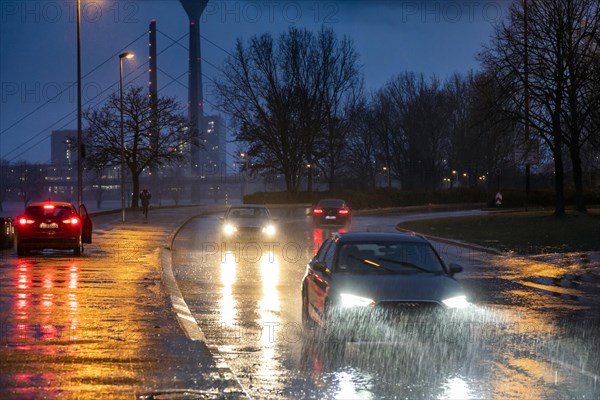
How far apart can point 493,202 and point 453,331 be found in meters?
59.3

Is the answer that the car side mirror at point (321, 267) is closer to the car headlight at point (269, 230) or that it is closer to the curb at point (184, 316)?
the curb at point (184, 316)

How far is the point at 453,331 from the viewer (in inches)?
389

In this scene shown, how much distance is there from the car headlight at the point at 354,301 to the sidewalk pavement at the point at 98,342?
1.73m

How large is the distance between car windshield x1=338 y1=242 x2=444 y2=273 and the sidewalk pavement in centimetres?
233

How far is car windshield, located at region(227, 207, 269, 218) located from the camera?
32.9 metres

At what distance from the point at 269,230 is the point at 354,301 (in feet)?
73.6

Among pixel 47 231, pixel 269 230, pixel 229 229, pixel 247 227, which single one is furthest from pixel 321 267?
pixel 269 230

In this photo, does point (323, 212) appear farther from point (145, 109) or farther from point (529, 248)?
point (145, 109)

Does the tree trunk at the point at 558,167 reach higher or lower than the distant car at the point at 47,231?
higher

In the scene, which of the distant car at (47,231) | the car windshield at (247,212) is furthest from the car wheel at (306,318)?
the car windshield at (247,212)

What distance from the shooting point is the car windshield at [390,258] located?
36.2 ft

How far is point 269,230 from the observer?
32375 mm

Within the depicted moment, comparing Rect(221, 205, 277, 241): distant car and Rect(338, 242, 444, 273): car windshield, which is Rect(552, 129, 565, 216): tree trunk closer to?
Rect(221, 205, 277, 241): distant car

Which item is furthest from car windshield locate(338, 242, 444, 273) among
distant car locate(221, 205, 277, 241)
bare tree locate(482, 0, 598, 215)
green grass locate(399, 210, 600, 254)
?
bare tree locate(482, 0, 598, 215)
